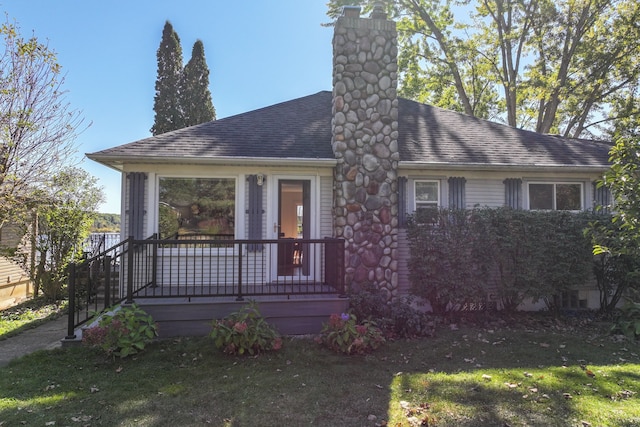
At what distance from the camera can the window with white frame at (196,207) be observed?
6.70m

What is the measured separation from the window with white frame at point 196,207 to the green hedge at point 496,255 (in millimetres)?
3328

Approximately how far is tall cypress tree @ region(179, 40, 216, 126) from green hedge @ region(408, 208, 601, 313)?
1490 cm

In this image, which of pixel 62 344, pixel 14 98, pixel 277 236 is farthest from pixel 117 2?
pixel 62 344

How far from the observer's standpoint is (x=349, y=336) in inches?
191

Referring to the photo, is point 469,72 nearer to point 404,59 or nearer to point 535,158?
point 404,59

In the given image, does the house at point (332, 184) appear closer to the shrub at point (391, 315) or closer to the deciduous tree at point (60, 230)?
the shrub at point (391, 315)

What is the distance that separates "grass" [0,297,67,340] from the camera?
620 centimetres

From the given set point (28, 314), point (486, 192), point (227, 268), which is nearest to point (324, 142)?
point (227, 268)

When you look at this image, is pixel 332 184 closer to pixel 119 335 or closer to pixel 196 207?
pixel 196 207

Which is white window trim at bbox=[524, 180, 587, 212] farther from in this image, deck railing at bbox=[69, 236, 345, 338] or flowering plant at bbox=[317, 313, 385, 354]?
flowering plant at bbox=[317, 313, 385, 354]

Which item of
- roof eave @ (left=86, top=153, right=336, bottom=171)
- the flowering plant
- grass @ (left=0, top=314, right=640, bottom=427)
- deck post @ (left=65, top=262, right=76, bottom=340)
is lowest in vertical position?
grass @ (left=0, top=314, right=640, bottom=427)

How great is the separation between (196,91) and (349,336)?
16.8m

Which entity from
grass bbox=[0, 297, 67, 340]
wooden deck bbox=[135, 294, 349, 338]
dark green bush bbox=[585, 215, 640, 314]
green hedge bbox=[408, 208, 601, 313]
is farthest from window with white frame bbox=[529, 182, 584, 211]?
grass bbox=[0, 297, 67, 340]

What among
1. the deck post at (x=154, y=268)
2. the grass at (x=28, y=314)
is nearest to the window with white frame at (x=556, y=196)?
the deck post at (x=154, y=268)
